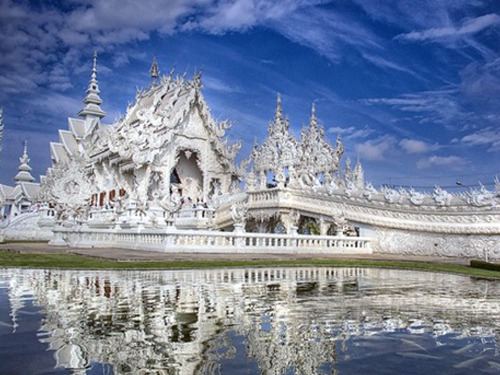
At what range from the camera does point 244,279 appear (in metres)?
9.28

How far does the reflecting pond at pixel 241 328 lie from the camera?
11.7 feet

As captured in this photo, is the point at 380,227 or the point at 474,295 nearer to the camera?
the point at 474,295

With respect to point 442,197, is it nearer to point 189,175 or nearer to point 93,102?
point 189,175

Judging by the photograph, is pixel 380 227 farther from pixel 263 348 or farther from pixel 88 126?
pixel 88 126

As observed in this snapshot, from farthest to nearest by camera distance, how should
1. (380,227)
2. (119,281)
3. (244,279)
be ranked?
1. (380,227)
2. (244,279)
3. (119,281)

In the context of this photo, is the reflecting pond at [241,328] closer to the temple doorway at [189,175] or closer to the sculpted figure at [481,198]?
the sculpted figure at [481,198]

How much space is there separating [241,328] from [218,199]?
2284cm

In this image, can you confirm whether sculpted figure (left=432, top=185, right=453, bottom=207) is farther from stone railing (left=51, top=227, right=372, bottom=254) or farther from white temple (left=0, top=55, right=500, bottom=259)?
stone railing (left=51, top=227, right=372, bottom=254)

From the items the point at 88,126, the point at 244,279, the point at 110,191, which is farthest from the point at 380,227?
the point at 88,126

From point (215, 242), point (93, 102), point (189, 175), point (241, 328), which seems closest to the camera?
point (241, 328)

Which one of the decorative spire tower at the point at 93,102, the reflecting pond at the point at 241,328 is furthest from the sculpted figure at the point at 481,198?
the decorative spire tower at the point at 93,102

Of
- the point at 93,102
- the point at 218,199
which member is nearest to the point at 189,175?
the point at 218,199

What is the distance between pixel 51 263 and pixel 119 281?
3773 millimetres

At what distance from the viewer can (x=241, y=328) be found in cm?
480
